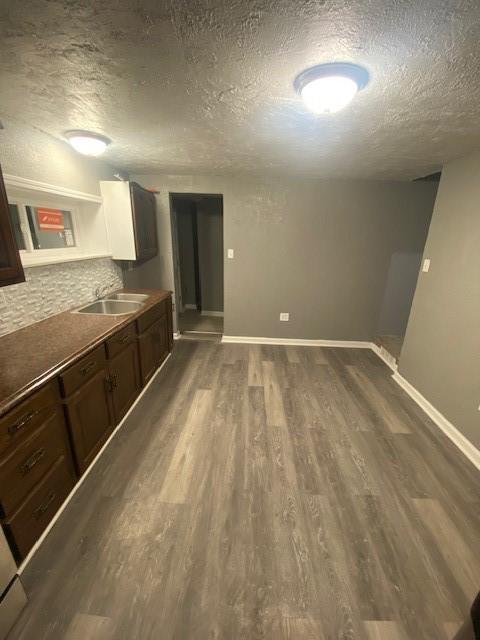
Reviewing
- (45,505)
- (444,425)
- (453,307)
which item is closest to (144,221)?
(45,505)

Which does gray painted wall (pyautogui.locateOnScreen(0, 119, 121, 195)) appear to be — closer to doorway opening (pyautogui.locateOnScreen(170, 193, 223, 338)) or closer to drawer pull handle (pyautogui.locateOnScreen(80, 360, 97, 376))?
drawer pull handle (pyautogui.locateOnScreen(80, 360, 97, 376))

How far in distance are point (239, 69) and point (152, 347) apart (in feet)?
7.52

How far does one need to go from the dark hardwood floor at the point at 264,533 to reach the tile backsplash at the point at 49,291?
3.73ft

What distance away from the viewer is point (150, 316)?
259 cm

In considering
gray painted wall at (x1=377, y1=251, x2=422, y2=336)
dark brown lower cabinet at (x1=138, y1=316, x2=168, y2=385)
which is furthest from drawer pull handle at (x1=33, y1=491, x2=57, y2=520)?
gray painted wall at (x1=377, y1=251, x2=422, y2=336)

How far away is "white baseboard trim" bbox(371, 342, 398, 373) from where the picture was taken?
3138 millimetres

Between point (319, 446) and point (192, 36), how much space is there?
242 cm

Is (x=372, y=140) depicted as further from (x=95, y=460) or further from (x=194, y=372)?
(x=95, y=460)

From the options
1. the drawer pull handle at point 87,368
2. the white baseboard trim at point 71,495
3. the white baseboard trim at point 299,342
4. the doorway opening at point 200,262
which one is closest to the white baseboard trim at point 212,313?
the doorway opening at point 200,262

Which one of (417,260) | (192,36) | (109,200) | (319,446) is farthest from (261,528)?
(417,260)

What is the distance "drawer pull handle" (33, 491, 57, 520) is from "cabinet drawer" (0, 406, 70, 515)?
14 cm

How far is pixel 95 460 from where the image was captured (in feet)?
5.90

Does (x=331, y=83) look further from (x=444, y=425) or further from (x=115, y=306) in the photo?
(x=444, y=425)

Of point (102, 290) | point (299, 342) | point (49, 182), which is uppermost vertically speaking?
point (49, 182)
